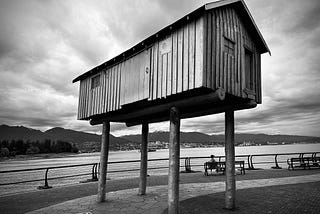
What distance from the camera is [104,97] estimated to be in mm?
9445

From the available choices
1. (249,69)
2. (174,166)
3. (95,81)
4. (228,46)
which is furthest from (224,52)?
(95,81)

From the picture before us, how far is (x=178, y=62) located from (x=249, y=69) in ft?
10.3

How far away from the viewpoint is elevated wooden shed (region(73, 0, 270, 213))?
19.6ft

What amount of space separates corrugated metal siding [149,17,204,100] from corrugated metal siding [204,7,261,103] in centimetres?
24

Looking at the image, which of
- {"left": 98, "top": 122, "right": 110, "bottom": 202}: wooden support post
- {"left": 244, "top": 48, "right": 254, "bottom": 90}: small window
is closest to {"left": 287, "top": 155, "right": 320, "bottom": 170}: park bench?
{"left": 244, "top": 48, "right": 254, "bottom": 90}: small window

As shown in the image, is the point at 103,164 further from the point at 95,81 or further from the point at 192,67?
the point at 192,67

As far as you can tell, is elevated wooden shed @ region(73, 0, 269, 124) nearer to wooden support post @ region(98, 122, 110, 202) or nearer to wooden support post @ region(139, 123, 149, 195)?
wooden support post @ region(98, 122, 110, 202)

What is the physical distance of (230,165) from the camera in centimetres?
749

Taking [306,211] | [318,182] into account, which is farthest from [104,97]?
[318,182]

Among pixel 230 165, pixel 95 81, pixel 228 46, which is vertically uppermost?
pixel 228 46

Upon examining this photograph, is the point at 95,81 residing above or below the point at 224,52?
above

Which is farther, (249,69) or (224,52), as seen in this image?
(249,69)

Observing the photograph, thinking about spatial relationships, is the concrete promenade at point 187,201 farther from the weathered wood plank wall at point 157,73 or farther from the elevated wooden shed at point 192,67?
the weathered wood plank wall at point 157,73

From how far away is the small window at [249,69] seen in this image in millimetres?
7729
